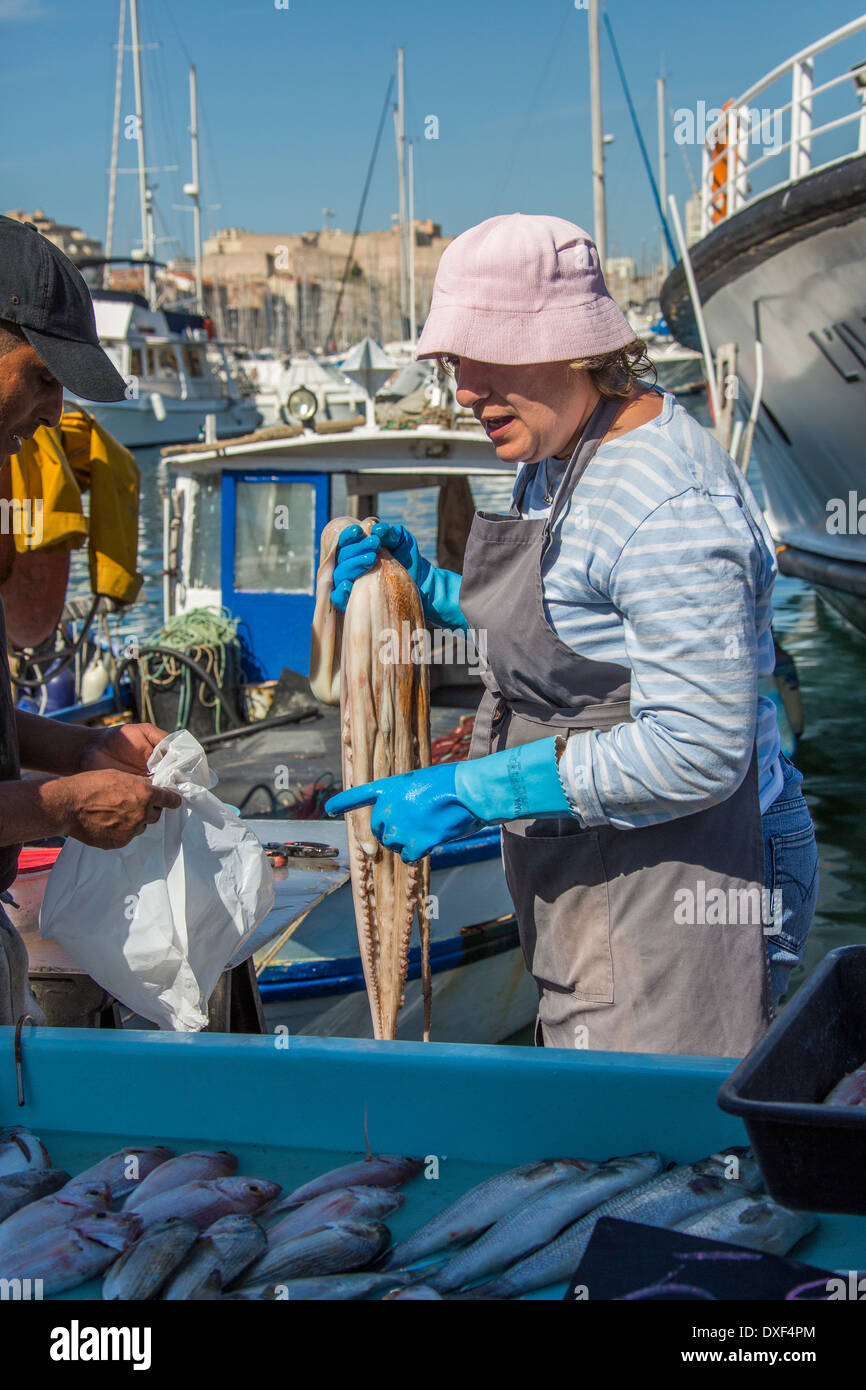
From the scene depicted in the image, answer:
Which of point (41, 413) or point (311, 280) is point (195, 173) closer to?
point (41, 413)

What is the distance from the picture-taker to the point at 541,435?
82.8 inches

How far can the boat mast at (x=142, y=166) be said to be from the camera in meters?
38.1

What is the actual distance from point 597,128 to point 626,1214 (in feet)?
50.9

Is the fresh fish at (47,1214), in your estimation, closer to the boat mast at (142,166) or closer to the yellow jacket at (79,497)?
the yellow jacket at (79,497)

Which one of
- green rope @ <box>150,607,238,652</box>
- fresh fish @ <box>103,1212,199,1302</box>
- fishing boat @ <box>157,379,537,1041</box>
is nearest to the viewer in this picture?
fresh fish @ <box>103,1212,199,1302</box>

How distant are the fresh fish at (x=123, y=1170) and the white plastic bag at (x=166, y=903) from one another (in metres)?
0.56

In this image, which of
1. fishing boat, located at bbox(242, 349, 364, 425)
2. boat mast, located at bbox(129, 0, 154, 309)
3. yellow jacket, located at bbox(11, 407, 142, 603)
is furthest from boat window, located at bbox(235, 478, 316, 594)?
boat mast, located at bbox(129, 0, 154, 309)

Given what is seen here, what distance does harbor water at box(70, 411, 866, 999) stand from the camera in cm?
753

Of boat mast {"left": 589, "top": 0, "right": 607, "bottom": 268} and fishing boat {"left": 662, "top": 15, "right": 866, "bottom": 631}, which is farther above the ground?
boat mast {"left": 589, "top": 0, "right": 607, "bottom": 268}

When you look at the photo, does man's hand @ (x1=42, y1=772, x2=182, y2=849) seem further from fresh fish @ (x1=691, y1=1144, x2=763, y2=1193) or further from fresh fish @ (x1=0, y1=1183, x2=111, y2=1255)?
fresh fish @ (x1=691, y1=1144, x2=763, y2=1193)

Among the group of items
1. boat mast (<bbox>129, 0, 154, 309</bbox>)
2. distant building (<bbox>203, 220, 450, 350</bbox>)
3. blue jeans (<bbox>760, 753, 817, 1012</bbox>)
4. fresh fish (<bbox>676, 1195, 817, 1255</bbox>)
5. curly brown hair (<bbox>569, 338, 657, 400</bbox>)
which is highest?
distant building (<bbox>203, 220, 450, 350</bbox>)

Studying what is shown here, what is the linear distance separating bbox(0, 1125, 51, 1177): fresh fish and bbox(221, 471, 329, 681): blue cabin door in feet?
20.0

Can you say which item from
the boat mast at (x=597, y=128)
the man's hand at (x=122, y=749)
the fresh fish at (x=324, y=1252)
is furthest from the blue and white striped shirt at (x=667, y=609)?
the boat mast at (x=597, y=128)
